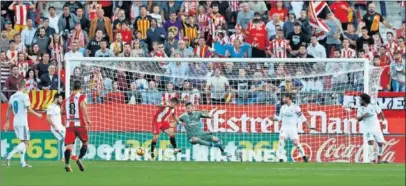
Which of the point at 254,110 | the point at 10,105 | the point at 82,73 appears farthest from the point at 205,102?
the point at 10,105

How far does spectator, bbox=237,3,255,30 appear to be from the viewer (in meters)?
35.1

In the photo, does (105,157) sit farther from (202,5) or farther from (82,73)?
(202,5)

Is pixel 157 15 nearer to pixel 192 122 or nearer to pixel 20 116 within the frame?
pixel 192 122

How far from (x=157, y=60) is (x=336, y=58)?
15.7ft

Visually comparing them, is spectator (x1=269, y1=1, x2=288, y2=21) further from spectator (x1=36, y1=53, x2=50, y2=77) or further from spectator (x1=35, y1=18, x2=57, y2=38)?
spectator (x1=36, y1=53, x2=50, y2=77)

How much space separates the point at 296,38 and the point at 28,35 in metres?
7.43

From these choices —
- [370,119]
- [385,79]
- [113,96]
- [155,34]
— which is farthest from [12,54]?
[385,79]

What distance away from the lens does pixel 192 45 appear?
34500mm

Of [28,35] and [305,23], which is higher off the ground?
[305,23]

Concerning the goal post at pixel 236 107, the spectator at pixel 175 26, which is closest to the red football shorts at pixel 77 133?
the goal post at pixel 236 107

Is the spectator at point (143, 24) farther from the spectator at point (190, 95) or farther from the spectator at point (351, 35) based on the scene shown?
the spectator at point (351, 35)

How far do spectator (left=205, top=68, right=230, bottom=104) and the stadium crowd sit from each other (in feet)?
0.12

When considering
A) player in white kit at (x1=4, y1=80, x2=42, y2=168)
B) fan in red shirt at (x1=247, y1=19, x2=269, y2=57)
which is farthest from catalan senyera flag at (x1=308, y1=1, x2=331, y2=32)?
player in white kit at (x1=4, y1=80, x2=42, y2=168)

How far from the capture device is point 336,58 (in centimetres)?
3247
